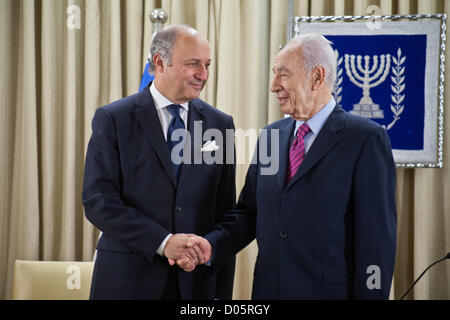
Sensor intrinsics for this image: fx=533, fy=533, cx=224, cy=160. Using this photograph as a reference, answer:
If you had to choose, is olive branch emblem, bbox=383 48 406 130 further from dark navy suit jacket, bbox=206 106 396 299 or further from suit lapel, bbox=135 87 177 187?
suit lapel, bbox=135 87 177 187

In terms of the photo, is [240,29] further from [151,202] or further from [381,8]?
[151,202]

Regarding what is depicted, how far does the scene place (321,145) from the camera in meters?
1.97

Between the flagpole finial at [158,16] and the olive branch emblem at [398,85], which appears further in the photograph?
the flagpole finial at [158,16]

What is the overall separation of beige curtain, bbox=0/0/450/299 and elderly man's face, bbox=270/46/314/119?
168cm

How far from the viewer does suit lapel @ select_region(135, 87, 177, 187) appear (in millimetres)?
2123

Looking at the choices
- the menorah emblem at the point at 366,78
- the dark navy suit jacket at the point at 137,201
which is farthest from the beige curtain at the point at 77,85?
the dark navy suit jacket at the point at 137,201

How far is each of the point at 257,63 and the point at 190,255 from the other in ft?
6.73

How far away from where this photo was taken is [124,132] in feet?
7.04

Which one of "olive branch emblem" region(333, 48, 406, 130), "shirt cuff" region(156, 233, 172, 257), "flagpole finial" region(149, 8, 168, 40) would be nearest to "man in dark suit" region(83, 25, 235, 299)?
"shirt cuff" region(156, 233, 172, 257)

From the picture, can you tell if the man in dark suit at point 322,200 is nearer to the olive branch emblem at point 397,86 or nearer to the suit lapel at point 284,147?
the suit lapel at point 284,147

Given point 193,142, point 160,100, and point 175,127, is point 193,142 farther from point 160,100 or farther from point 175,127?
point 160,100

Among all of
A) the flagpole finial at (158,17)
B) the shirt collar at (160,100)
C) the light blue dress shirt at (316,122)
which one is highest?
the flagpole finial at (158,17)

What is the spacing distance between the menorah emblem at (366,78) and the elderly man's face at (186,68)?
5.27ft

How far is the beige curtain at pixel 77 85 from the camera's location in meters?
3.80
